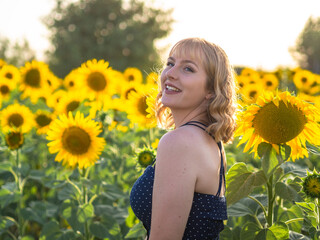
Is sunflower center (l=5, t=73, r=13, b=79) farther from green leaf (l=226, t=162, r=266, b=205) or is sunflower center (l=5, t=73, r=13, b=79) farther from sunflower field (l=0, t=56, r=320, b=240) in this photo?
green leaf (l=226, t=162, r=266, b=205)

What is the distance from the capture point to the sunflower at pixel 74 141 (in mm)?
2953

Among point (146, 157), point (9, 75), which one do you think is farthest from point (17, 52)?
point (146, 157)

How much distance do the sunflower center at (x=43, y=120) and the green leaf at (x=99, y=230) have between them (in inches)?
68.3

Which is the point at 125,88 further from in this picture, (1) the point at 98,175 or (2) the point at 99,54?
(2) the point at 99,54

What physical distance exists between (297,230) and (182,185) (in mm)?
925

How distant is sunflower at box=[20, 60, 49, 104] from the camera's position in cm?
534

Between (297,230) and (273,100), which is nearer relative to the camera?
(273,100)

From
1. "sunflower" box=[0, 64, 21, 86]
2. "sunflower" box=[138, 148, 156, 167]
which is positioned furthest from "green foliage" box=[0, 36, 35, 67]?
"sunflower" box=[138, 148, 156, 167]

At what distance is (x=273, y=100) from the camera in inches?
82.4

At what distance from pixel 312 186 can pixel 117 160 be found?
183 cm

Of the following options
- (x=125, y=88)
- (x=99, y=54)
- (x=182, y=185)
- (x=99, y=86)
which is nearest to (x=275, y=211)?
(x=182, y=185)

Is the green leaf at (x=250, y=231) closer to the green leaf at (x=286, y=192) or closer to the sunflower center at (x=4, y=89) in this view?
the green leaf at (x=286, y=192)

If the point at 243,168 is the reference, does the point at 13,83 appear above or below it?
above

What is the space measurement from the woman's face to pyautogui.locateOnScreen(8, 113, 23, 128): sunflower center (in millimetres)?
2641
